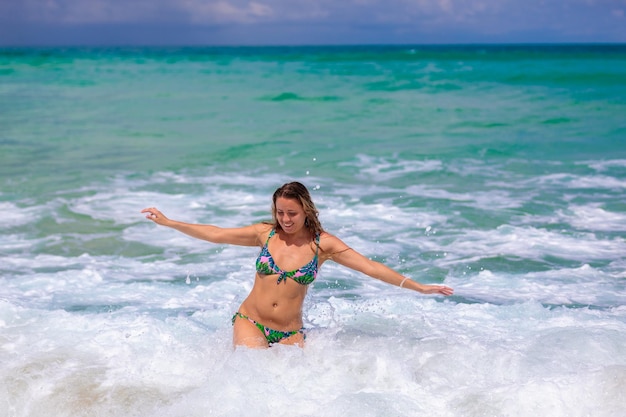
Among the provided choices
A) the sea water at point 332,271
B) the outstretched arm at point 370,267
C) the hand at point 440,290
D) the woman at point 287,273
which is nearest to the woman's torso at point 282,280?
the woman at point 287,273

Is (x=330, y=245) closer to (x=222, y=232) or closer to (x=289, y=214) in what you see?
(x=289, y=214)

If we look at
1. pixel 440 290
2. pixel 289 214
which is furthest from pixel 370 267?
pixel 289 214

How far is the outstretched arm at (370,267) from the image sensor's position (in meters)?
4.66

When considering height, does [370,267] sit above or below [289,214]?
below

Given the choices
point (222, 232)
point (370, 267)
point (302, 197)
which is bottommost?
point (370, 267)

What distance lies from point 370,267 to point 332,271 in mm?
2880

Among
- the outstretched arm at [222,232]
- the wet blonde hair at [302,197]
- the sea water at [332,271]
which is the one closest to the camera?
the sea water at [332,271]

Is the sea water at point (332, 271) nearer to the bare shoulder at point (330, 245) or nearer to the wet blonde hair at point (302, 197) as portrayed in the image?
the bare shoulder at point (330, 245)

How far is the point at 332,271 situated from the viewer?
765 cm

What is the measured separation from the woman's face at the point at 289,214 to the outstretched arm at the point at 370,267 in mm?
238

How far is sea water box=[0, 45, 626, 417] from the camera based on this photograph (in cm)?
450

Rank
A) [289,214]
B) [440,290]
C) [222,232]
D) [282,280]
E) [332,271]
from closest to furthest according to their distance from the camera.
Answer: [440,290], [289,214], [282,280], [222,232], [332,271]

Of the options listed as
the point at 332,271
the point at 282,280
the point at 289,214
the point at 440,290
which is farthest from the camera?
the point at 332,271

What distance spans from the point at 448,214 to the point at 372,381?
5.55 meters
